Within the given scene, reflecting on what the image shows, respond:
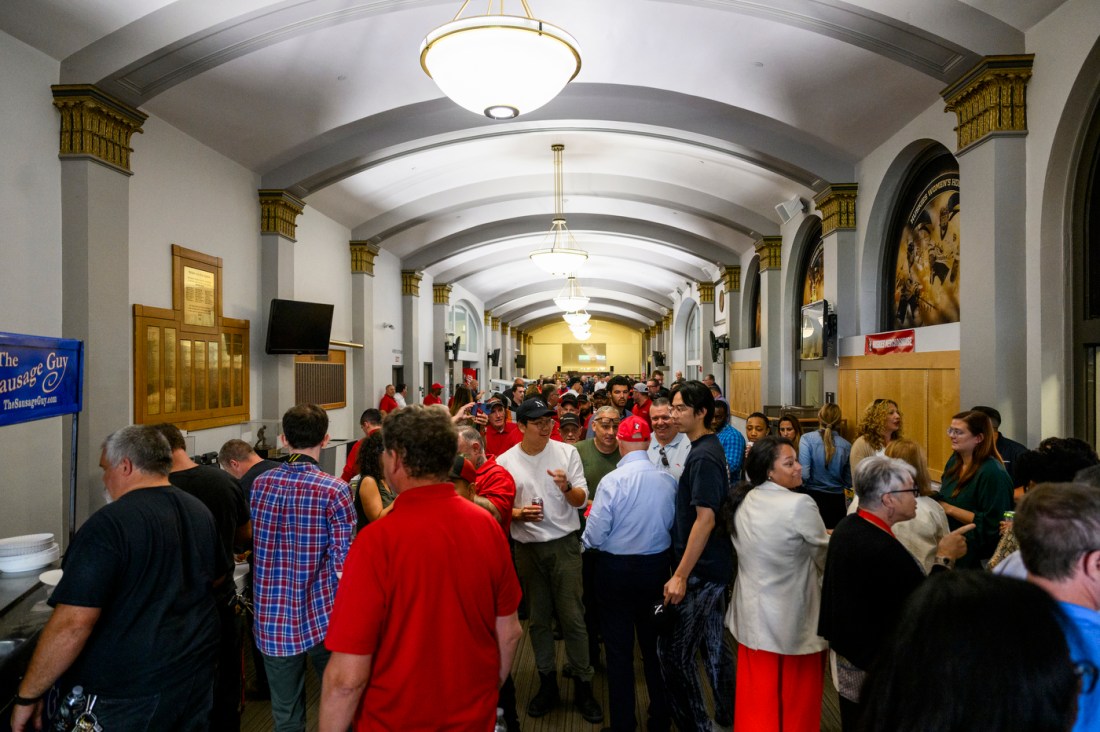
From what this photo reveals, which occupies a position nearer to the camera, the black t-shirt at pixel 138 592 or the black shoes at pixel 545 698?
the black t-shirt at pixel 138 592

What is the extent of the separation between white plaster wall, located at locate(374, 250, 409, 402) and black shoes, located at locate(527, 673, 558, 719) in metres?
8.32

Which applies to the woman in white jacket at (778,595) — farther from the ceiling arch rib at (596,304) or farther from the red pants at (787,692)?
the ceiling arch rib at (596,304)

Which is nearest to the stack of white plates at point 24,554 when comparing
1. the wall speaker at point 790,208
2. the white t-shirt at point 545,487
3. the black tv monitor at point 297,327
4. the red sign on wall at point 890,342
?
the white t-shirt at point 545,487

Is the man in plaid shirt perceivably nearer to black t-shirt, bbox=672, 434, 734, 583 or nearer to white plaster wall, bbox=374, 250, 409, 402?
black t-shirt, bbox=672, 434, 734, 583

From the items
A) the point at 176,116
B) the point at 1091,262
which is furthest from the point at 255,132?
the point at 1091,262

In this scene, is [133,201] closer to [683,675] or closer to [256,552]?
[256,552]

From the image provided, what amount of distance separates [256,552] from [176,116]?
16.8ft

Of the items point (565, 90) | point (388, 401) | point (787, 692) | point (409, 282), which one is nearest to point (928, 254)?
point (565, 90)

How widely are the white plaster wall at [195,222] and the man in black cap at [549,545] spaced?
154 inches

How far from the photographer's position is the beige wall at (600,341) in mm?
40062

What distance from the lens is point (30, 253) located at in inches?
182

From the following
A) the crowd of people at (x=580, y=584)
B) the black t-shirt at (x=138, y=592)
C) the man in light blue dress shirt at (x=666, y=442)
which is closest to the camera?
the crowd of people at (x=580, y=584)

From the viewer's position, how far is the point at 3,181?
Answer: 4414 mm

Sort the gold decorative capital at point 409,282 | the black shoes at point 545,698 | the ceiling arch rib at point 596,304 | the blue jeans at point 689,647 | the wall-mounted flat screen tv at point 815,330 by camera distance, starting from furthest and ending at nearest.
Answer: the ceiling arch rib at point 596,304 → the gold decorative capital at point 409,282 → the wall-mounted flat screen tv at point 815,330 → the black shoes at point 545,698 → the blue jeans at point 689,647
